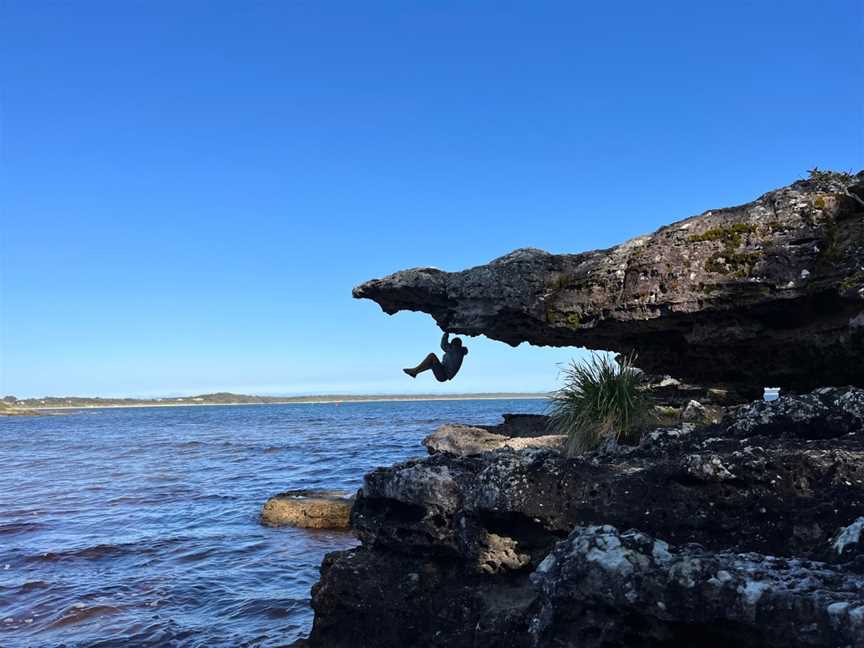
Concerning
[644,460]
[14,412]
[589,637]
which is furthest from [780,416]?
[14,412]

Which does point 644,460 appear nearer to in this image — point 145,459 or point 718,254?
point 718,254

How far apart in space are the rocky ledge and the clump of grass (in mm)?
5143

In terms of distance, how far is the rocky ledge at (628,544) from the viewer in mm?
4148

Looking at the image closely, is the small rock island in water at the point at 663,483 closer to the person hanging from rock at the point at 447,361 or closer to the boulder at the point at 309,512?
the person hanging from rock at the point at 447,361

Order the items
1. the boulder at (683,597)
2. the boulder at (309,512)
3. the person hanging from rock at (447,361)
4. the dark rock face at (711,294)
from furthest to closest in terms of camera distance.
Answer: the boulder at (309,512)
the person hanging from rock at (447,361)
the dark rock face at (711,294)
the boulder at (683,597)

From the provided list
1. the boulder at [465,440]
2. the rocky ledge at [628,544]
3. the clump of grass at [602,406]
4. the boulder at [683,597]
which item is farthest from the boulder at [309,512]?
the boulder at [683,597]

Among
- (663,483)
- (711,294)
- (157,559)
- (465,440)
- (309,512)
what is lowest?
(157,559)

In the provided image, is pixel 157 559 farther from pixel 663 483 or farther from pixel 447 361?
pixel 663 483

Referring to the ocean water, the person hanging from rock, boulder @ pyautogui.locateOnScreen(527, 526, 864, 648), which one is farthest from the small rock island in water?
the ocean water

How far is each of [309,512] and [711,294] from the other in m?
12.2

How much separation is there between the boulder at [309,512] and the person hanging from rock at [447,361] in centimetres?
683

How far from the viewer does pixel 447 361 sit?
35.8ft

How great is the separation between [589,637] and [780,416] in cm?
305

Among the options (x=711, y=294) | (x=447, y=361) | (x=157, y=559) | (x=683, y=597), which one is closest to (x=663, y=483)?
(x=683, y=597)
